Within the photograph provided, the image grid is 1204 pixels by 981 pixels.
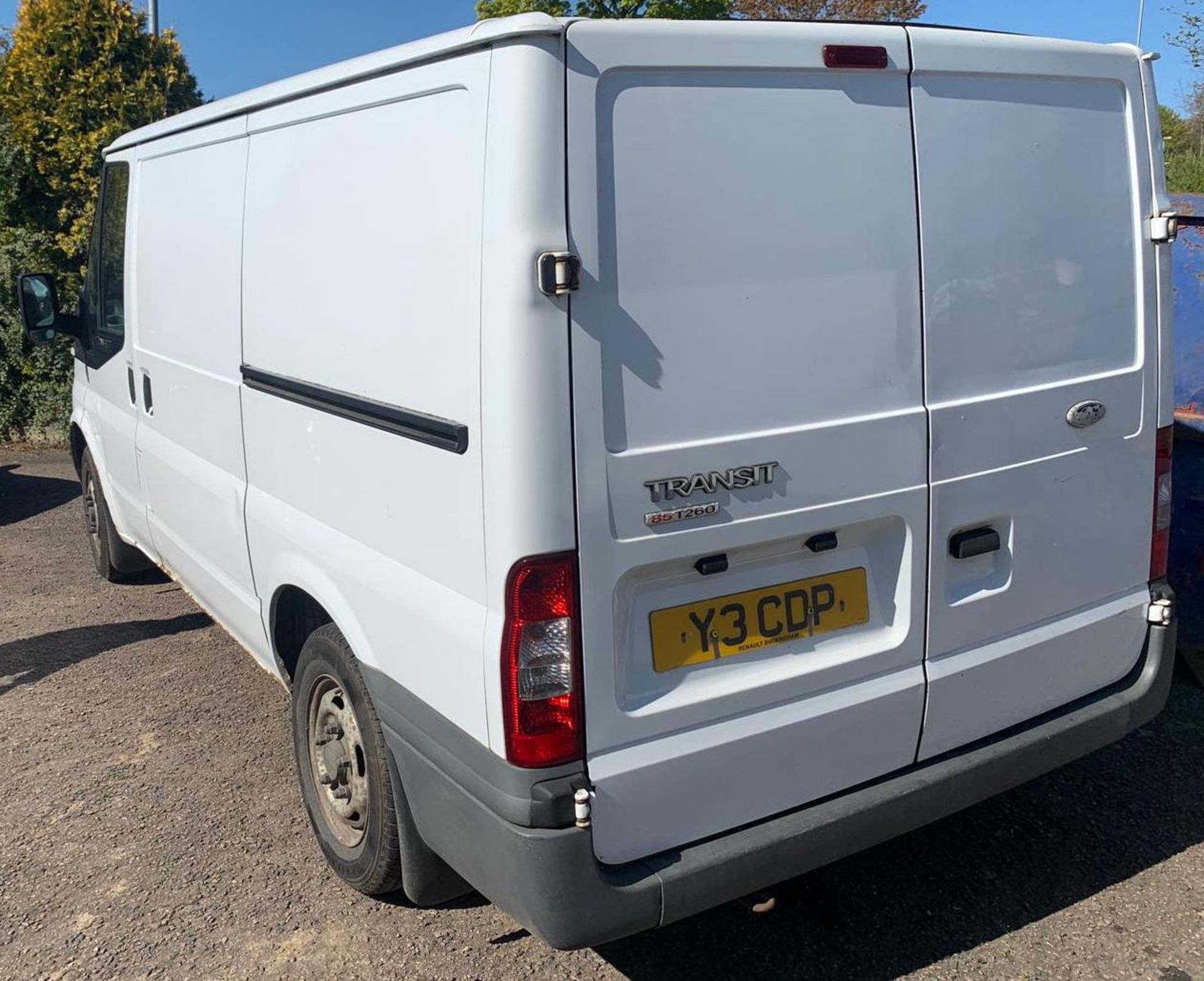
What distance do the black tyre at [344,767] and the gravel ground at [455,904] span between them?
0.56 feet

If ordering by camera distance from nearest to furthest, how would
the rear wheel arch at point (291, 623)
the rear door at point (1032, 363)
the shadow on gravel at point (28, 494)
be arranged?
the rear door at point (1032, 363) → the rear wheel arch at point (291, 623) → the shadow on gravel at point (28, 494)

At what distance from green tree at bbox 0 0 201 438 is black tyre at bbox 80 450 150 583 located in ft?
12.4

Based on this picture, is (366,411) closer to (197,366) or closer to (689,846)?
(689,846)

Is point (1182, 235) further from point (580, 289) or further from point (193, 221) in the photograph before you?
point (193, 221)

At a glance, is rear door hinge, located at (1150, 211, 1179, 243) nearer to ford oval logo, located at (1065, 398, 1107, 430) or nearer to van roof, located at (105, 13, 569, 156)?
ford oval logo, located at (1065, 398, 1107, 430)

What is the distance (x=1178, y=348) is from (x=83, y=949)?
15.2ft

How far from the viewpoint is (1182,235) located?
469 cm

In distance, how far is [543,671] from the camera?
2219 mm

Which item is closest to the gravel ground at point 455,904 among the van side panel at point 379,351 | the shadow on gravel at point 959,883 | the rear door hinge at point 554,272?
the shadow on gravel at point 959,883

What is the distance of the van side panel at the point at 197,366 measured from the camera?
11.4ft

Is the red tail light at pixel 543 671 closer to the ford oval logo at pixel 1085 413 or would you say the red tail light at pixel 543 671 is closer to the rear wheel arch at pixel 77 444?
the ford oval logo at pixel 1085 413

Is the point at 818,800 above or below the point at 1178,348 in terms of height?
below

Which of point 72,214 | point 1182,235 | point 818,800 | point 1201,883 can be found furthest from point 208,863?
point 72,214

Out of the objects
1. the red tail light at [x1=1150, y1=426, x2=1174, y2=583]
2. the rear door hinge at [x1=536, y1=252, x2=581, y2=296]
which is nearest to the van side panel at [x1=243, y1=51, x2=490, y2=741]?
the rear door hinge at [x1=536, y1=252, x2=581, y2=296]
